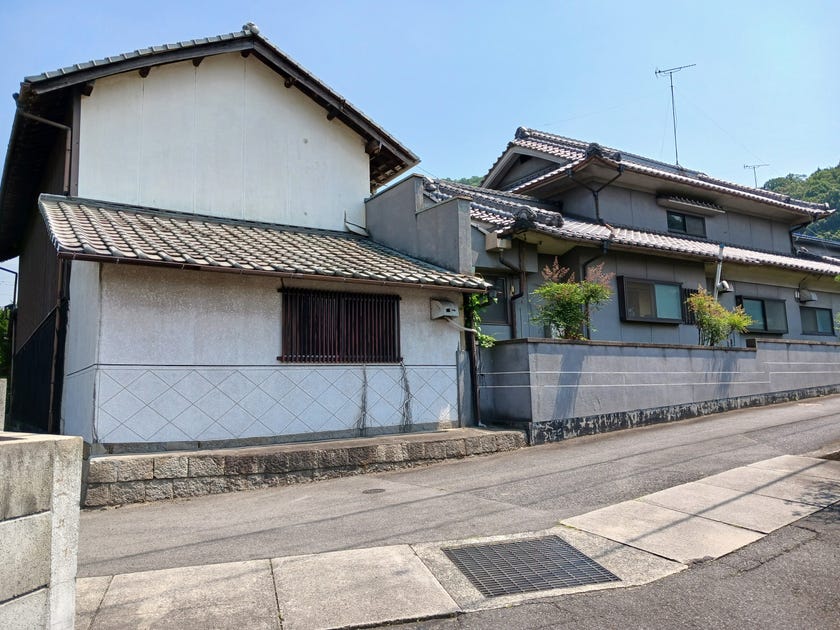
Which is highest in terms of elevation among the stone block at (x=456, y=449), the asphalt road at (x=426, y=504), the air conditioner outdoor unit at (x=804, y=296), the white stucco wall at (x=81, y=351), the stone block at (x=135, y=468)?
the air conditioner outdoor unit at (x=804, y=296)

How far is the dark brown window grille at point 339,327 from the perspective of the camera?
A: 8.95 metres

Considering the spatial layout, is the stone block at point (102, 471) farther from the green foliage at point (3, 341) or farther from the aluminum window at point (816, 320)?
the green foliage at point (3, 341)

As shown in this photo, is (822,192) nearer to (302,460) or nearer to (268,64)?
(268,64)

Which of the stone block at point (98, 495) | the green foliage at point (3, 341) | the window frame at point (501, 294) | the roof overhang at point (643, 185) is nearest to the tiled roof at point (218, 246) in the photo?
the window frame at point (501, 294)

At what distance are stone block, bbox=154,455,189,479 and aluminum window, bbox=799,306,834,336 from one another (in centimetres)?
1861

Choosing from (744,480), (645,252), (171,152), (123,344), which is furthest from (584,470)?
(171,152)

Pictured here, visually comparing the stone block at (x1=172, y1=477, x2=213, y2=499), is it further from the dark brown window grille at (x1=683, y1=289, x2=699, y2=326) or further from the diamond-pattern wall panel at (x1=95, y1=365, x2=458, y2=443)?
the dark brown window grille at (x1=683, y1=289, x2=699, y2=326)

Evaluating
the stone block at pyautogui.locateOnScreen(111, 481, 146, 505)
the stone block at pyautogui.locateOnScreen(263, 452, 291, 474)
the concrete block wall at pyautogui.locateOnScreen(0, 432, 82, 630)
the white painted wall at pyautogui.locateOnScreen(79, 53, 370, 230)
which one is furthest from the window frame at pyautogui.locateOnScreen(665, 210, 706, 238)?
the concrete block wall at pyautogui.locateOnScreen(0, 432, 82, 630)

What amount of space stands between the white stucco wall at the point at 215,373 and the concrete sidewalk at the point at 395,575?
363cm

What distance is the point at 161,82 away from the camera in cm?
1080

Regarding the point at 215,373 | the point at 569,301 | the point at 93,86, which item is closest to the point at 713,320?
the point at 569,301

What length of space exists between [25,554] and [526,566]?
3.34 m

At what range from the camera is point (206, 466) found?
7.23m

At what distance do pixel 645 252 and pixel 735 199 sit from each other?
6242 millimetres
